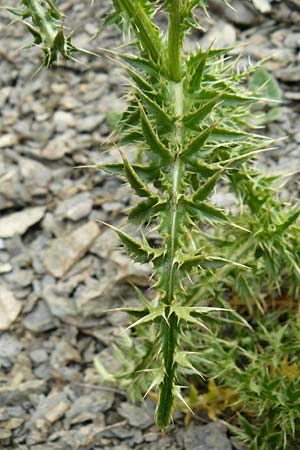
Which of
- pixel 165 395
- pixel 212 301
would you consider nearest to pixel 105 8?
pixel 212 301

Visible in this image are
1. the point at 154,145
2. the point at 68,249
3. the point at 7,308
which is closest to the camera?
the point at 154,145

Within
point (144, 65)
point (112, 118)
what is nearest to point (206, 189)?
point (144, 65)

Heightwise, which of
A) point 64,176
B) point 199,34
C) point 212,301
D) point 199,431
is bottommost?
point 199,431

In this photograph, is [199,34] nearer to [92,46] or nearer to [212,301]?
[92,46]

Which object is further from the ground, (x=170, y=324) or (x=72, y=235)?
(x=170, y=324)

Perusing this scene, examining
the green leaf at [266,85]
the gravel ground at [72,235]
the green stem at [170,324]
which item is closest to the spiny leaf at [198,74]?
the green stem at [170,324]

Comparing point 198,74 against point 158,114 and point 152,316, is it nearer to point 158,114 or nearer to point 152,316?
point 158,114

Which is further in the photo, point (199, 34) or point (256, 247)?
point (199, 34)
